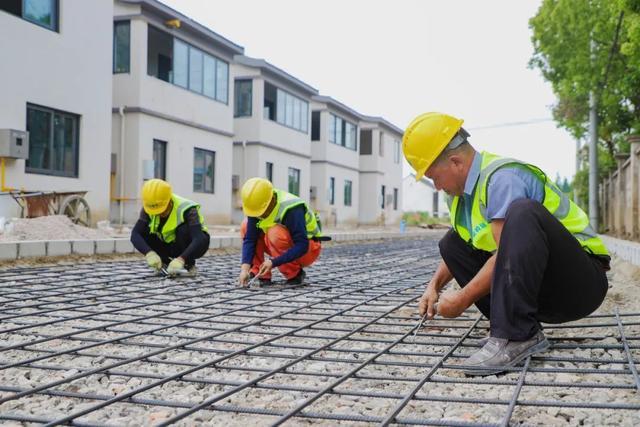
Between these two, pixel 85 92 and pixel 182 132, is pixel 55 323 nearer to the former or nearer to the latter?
pixel 85 92

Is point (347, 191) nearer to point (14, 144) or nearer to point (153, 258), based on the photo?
point (14, 144)

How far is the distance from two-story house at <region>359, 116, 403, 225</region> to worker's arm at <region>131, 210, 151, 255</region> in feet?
68.7

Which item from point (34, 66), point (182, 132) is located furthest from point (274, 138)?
point (34, 66)

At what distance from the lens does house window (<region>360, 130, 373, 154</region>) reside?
26609 mm

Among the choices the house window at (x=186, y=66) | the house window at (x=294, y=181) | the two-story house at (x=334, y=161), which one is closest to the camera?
the house window at (x=186, y=66)

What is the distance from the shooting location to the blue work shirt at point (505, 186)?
2.26 m

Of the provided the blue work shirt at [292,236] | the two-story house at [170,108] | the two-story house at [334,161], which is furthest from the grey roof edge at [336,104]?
the blue work shirt at [292,236]

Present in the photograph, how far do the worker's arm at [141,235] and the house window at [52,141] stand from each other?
5.29m

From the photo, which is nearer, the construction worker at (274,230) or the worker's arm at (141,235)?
the construction worker at (274,230)

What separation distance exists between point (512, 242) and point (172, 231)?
3.46 metres

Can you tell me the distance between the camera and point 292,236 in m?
4.59

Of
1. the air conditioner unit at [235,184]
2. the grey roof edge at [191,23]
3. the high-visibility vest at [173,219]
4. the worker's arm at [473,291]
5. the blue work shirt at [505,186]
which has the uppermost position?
the grey roof edge at [191,23]

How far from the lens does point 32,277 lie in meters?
5.27

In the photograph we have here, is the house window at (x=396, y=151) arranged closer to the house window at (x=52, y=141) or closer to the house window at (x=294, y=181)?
the house window at (x=294, y=181)
